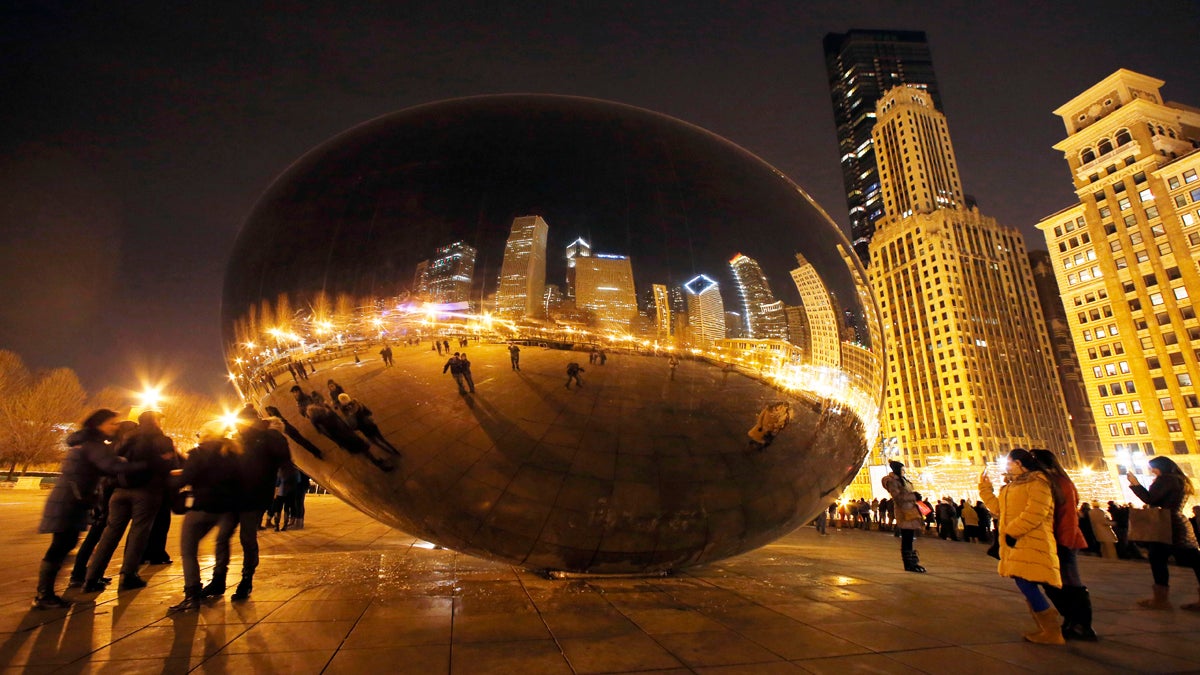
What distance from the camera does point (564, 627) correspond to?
369 cm

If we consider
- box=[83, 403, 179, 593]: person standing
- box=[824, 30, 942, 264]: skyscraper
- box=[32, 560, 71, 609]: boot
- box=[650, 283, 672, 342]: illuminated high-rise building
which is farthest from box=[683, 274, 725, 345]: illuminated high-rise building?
box=[824, 30, 942, 264]: skyscraper

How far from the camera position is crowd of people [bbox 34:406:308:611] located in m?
4.46

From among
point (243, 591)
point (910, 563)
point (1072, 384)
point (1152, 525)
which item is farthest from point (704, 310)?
point (1072, 384)

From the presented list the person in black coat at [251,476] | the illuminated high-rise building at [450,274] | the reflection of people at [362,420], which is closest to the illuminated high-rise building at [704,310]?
the illuminated high-rise building at [450,274]

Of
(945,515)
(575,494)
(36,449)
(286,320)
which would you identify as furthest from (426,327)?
(36,449)

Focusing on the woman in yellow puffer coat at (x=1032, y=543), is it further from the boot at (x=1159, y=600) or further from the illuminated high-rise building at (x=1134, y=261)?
the illuminated high-rise building at (x=1134, y=261)

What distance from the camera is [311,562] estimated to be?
6484mm

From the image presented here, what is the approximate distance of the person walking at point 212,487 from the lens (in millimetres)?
4527

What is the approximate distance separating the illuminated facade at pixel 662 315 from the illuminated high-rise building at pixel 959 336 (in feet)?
338

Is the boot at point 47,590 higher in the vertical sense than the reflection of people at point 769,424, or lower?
lower

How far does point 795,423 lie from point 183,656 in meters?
4.06

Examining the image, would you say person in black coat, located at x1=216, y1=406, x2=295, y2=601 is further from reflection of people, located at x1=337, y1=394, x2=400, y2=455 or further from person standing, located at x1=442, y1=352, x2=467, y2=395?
person standing, located at x1=442, y1=352, x2=467, y2=395

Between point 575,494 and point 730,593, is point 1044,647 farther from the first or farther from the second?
point 575,494

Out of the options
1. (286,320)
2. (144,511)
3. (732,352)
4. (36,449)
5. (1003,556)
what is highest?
(36,449)
